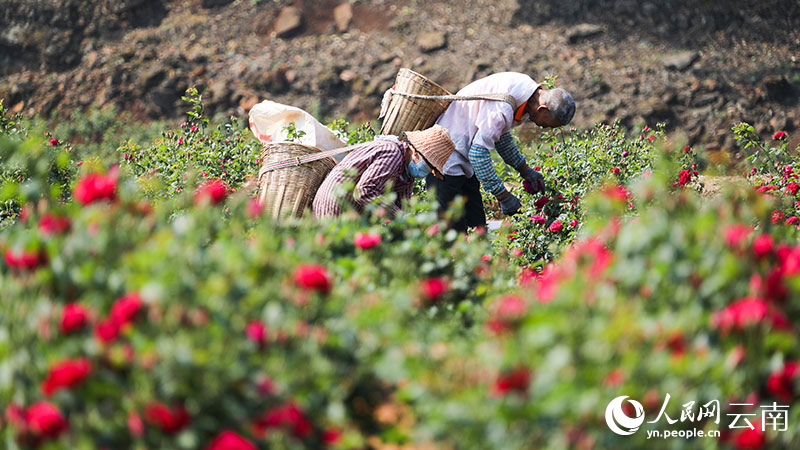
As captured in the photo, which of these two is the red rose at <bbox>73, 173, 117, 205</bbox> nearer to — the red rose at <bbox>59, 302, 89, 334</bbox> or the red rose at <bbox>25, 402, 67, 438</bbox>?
the red rose at <bbox>59, 302, 89, 334</bbox>

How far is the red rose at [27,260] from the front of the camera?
1435 mm

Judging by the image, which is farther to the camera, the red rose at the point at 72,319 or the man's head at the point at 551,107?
the man's head at the point at 551,107

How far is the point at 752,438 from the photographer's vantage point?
1.31m

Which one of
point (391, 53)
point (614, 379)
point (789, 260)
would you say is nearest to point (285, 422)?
point (614, 379)

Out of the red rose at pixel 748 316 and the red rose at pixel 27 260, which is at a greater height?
the red rose at pixel 27 260

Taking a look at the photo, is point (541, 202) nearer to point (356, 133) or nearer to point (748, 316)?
point (356, 133)

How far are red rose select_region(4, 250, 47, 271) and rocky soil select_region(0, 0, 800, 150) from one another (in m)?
6.66

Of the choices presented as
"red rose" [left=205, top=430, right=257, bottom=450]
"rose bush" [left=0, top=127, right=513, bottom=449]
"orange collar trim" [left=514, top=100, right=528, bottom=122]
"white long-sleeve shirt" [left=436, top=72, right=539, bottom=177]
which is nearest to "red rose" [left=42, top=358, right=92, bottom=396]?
"rose bush" [left=0, top=127, right=513, bottom=449]

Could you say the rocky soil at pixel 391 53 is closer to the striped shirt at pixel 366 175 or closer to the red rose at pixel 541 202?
the red rose at pixel 541 202

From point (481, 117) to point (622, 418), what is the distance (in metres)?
2.38

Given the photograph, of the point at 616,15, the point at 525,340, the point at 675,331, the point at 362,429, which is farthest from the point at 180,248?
the point at 616,15

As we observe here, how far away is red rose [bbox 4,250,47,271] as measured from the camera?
4.71 ft

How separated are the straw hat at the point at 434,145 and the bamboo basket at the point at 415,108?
1.27ft

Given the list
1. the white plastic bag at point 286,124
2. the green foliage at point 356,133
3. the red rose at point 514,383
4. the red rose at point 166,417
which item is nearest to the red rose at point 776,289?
the red rose at point 514,383
